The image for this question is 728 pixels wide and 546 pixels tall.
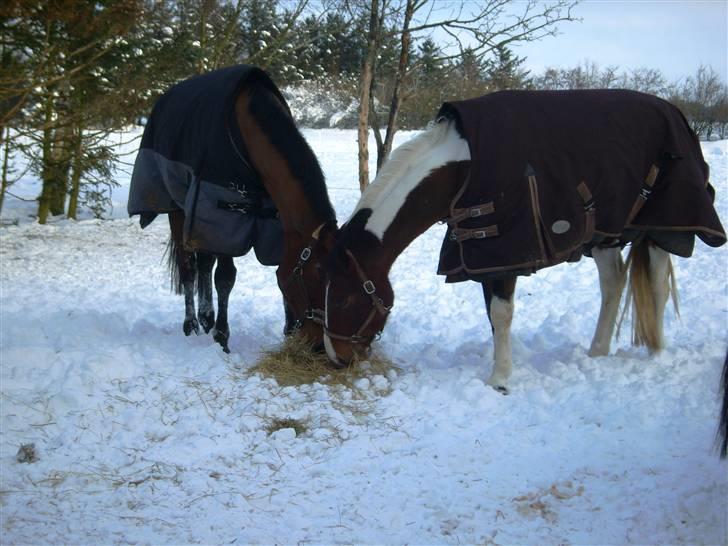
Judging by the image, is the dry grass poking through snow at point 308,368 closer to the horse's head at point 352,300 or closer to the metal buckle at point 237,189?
the horse's head at point 352,300

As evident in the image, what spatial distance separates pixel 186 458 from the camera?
3113 millimetres

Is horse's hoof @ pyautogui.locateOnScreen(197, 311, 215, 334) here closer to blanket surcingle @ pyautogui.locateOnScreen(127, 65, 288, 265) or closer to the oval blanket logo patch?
blanket surcingle @ pyautogui.locateOnScreen(127, 65, 288, 265)

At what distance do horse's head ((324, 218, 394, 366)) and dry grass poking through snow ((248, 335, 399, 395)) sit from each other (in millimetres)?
103

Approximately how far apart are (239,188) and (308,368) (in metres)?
1.38

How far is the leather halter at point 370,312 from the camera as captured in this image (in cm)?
395

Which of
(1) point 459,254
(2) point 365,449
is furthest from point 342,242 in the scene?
(2) point 365,449

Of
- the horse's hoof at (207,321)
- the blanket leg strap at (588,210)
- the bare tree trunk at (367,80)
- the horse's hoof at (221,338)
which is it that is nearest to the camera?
the blanket leg strap at (588,210)

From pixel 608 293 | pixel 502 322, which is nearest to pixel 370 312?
pixel 502 322

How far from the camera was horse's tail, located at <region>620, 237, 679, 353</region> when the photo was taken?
442cm

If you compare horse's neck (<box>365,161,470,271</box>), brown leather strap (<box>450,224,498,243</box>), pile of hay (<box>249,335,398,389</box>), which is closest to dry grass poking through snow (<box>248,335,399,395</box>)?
pile of hay (<box>249,335,398,389</box>)

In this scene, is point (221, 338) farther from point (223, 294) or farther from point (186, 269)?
point (186, 269)

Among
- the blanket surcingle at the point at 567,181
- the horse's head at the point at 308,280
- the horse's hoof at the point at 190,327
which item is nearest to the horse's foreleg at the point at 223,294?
the horse's hoof at the point at 190,327

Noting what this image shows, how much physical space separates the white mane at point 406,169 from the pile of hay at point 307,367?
0.90 metres

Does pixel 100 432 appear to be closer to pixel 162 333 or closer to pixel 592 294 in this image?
pixel 162 333
